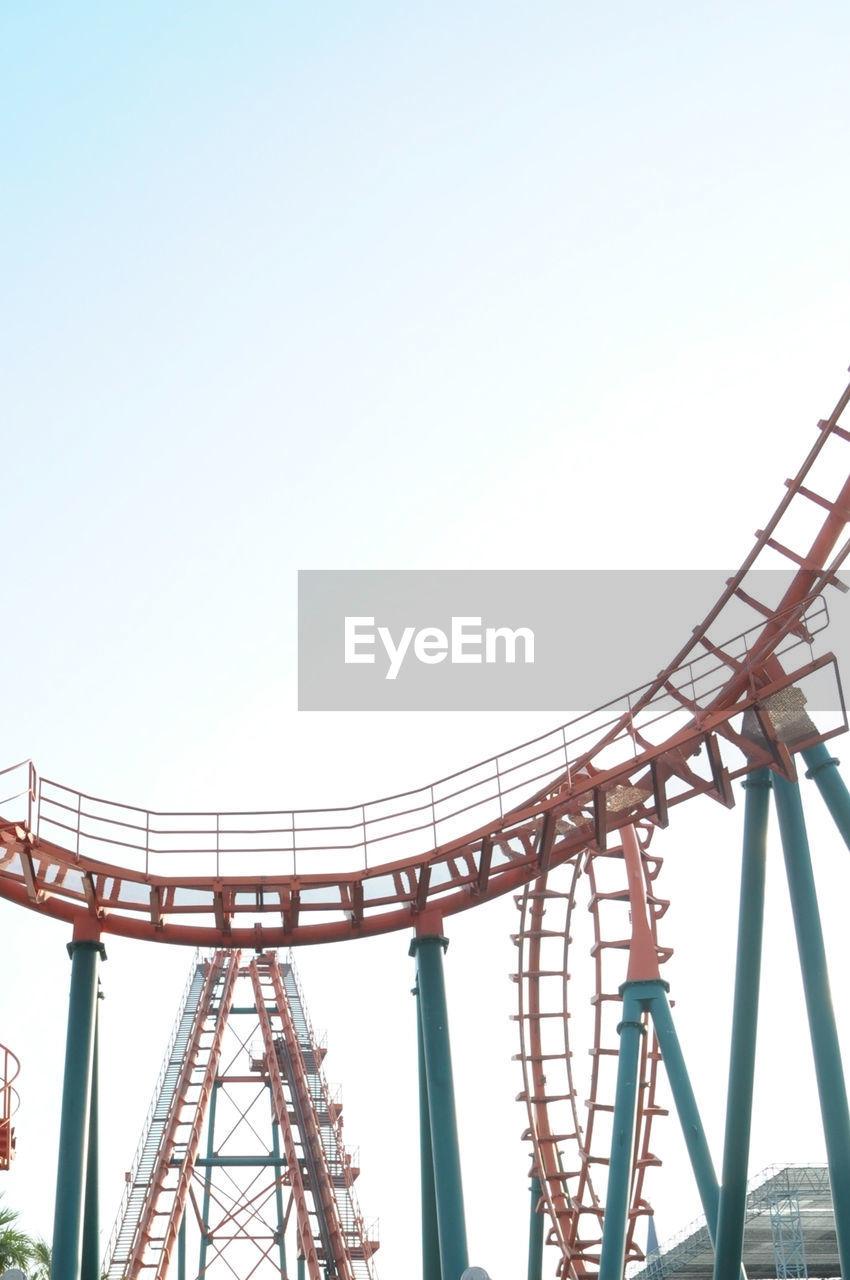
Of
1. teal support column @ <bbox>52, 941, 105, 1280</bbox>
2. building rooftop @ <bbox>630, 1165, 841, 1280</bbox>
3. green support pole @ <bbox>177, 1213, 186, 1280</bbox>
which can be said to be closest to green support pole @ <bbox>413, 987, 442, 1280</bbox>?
teal support column @ <bbox>52, 941, 105, 1280</bbox>

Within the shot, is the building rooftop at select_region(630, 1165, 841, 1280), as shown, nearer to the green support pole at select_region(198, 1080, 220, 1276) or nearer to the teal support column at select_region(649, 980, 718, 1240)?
the green support pole at select_region(198, 1080, 220, 1276)

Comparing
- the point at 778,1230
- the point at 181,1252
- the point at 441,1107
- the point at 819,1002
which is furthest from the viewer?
the point at 778,1230

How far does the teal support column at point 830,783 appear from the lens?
14.4 metres

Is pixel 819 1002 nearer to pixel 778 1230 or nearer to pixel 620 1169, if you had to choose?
pixel 620 1169

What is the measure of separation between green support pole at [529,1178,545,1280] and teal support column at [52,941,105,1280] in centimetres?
→ 957

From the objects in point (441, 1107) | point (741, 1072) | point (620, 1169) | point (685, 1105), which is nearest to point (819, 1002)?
point (741, 1072)

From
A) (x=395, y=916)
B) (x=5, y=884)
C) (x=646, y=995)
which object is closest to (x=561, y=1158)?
(x=646, y=995)

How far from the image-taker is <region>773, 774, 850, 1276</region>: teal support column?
41.6 ft

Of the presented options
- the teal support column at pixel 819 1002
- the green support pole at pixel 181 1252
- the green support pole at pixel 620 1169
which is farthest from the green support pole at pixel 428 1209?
the green support pole at pixel 181 1252

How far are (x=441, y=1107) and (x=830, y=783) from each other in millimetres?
5160

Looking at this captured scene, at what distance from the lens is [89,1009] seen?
51.9ft

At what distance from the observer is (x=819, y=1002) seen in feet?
44.6

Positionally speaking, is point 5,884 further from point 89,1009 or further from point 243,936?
point 243,936

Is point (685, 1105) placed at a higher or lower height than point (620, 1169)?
higher
